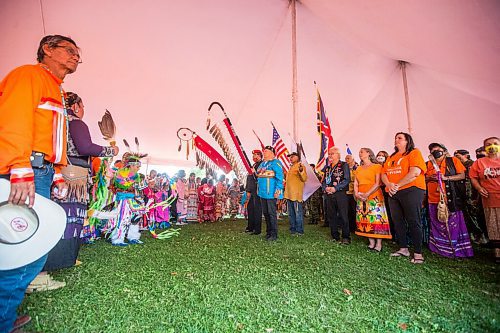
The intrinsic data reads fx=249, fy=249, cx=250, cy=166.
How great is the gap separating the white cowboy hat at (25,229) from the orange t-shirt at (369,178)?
342 cm

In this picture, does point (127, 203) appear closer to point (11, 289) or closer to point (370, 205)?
point (11, 289)

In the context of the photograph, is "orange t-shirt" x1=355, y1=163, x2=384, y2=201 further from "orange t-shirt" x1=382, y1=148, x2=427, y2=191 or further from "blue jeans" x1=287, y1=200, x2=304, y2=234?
"blue jeans" x1=287, y1=200, x2=304, y2=234

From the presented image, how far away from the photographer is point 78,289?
187 cm

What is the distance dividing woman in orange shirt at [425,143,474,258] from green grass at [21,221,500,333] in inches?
10.1

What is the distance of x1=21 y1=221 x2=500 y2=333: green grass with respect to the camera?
1365mm

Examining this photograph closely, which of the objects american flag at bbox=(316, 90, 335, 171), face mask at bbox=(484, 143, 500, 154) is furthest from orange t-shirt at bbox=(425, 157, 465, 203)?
american flag at bbox=(316, 90, 335, 171)

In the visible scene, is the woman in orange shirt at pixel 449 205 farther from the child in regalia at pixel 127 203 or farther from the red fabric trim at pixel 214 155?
the child in regalia at pixel 127 203

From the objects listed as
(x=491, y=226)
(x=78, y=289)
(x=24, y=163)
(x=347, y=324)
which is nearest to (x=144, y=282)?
(x=78, y=289)

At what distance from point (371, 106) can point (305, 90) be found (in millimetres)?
3153

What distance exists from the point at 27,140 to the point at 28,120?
0.10 meters

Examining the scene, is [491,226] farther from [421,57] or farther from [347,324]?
[421,57]

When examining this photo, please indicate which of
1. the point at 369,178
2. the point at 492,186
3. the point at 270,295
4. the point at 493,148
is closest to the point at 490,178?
the point at 492,186

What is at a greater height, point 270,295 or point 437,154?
point 437,154

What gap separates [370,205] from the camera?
3.45 meters
